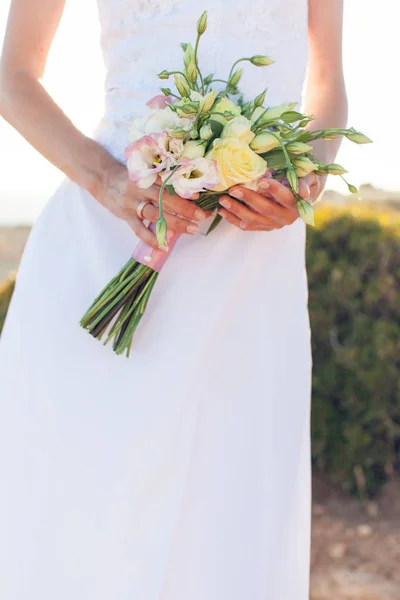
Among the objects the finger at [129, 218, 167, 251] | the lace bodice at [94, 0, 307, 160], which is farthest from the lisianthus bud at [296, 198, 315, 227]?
the lace bodice at [94, 0, 307, 160]

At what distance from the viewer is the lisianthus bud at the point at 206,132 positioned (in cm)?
172

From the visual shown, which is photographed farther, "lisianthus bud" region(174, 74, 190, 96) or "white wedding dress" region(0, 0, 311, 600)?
"white wedding dress" region(0, 0, 311, 600)

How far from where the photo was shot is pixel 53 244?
2203 mm

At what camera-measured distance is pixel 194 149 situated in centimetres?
172

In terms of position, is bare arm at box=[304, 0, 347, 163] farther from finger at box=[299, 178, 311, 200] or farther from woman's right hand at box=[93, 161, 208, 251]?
woman's right hand at box=[93, 161, 208, 251]

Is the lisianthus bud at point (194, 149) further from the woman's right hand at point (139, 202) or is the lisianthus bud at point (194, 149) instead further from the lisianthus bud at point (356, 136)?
the lisianthus bud at point (356, 136)

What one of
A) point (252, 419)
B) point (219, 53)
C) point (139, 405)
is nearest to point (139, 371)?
point (139, 405)

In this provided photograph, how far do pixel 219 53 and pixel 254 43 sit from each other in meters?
0.10

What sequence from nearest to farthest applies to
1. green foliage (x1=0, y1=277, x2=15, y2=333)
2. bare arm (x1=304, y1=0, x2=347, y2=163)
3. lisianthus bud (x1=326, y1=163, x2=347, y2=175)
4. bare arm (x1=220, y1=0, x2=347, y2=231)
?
lisianthus bud (x1=326, y1=163, x2=347, y2=175), bare arm (x1=220, y1=0, x2=347, y2=231), bare arm (x1=304, y1=0, x2=347, y2=163), green foliage (x1=0, y1=277, x2=15, y2=333)

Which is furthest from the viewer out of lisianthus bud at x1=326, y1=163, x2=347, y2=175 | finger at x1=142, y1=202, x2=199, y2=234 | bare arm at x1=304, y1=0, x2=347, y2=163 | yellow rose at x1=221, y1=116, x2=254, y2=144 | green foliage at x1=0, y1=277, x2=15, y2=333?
green foliage at x1=0, y1=277, x2=15, y2=333

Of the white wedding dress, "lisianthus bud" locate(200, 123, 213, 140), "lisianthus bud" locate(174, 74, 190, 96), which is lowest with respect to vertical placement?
the white wedding dress

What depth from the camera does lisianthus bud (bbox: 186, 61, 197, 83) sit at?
1784mm

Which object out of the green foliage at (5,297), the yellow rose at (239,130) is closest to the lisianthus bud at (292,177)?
the yellow rose at (239,130)

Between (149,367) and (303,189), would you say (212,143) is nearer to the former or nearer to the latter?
(303,189)
